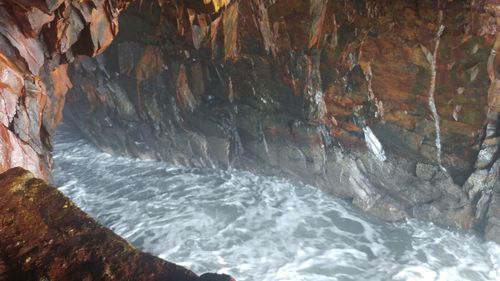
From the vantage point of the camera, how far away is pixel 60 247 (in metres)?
3.12

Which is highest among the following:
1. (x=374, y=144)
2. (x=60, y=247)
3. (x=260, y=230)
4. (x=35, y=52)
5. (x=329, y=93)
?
(x=35, y=52)

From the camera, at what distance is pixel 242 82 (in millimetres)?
9617

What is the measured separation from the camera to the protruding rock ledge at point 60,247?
292 centimetres

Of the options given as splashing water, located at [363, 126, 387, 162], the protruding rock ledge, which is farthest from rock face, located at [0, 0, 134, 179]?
splashing water, located at [363, 126, 387, 162]

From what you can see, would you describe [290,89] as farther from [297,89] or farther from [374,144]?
[374,144]

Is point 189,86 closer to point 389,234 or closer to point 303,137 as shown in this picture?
point 303,137

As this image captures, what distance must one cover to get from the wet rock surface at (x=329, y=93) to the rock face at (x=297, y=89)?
3cm

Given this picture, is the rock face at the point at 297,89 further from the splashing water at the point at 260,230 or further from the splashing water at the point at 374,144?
→ the splashing water at the point at 260,230

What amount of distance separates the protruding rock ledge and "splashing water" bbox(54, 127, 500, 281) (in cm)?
441

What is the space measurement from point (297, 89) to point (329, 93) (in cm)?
73

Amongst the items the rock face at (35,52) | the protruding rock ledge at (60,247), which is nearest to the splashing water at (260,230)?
the rock face at (35,52)

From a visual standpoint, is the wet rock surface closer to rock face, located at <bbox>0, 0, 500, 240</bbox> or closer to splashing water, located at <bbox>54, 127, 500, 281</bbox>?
rock face, located at <bbox>0, 0, 500, 240</bbox>

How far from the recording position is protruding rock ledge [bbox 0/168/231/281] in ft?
9.57

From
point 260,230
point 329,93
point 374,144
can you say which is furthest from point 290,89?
point 260,230
